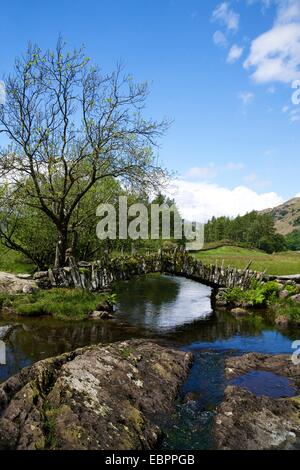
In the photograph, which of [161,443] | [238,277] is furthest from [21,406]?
[238,277]

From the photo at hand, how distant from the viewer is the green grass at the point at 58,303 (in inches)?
895

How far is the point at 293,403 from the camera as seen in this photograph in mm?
10891

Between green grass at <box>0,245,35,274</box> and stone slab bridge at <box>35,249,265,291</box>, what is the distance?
1141 centimetres

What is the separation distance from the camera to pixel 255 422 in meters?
9.69

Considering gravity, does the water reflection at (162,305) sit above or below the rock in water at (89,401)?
below

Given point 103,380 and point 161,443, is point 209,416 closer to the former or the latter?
point 161,443

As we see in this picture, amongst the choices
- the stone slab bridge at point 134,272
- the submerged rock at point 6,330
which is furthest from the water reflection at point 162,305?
the submerged rock at point 6,330

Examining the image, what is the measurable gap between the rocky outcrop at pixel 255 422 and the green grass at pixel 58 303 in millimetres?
13417

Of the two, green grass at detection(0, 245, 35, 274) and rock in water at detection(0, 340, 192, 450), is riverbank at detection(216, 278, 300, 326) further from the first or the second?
green grass at detection(0, 245, 35, 274)

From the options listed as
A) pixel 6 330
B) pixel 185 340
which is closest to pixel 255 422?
pixel 185 340

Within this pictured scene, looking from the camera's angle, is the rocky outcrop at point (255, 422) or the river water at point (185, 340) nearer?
the rocky outcrop at point (255, 422)

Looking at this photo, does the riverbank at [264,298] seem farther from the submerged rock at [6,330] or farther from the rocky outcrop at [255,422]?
the submerged rock at [6,330]
